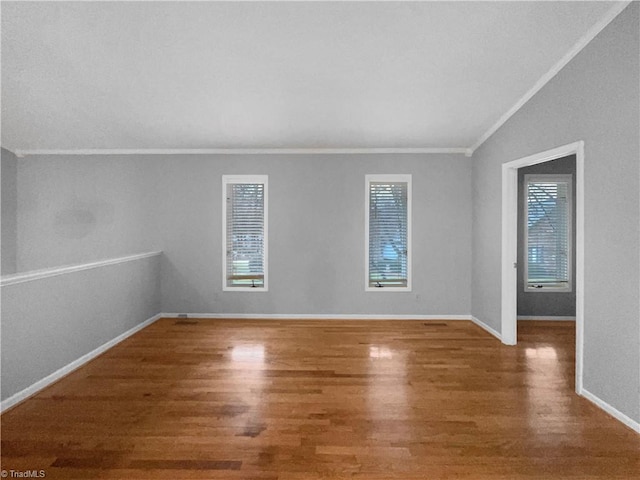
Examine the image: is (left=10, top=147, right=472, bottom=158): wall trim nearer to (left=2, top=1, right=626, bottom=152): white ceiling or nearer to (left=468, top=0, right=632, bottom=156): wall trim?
(left=2, top=1, right=626, bottom=152): white ceiling

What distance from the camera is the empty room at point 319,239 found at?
2.40 metres

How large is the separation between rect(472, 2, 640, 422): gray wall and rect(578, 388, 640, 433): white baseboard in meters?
0.03

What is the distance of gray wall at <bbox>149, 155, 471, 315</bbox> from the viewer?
5.45m

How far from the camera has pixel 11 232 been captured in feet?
17.9

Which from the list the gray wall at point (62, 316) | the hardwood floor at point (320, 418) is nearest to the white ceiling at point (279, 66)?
the gray wall at point (62, 316)

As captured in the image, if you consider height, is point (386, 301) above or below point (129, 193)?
below

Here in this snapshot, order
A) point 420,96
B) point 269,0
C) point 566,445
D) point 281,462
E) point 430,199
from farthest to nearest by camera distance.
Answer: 1. point 430,199
2. point 420,96
3. point 269,0
4. point 566,445
5. point 281,462

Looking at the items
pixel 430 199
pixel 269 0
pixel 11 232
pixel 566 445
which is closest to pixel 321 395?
pixel 566 445

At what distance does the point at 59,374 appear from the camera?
3.28 metres

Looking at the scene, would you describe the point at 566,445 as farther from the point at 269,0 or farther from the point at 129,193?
the point at 129,193

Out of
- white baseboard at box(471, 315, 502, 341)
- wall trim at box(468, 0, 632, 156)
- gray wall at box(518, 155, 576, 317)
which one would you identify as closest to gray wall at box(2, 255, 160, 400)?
white baseboard at box(471, 315, 502, 341)

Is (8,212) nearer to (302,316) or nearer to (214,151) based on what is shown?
(214,151)

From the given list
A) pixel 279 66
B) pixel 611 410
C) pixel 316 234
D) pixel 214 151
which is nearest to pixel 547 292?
pixel 611 410

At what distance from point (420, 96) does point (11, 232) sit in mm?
6492
